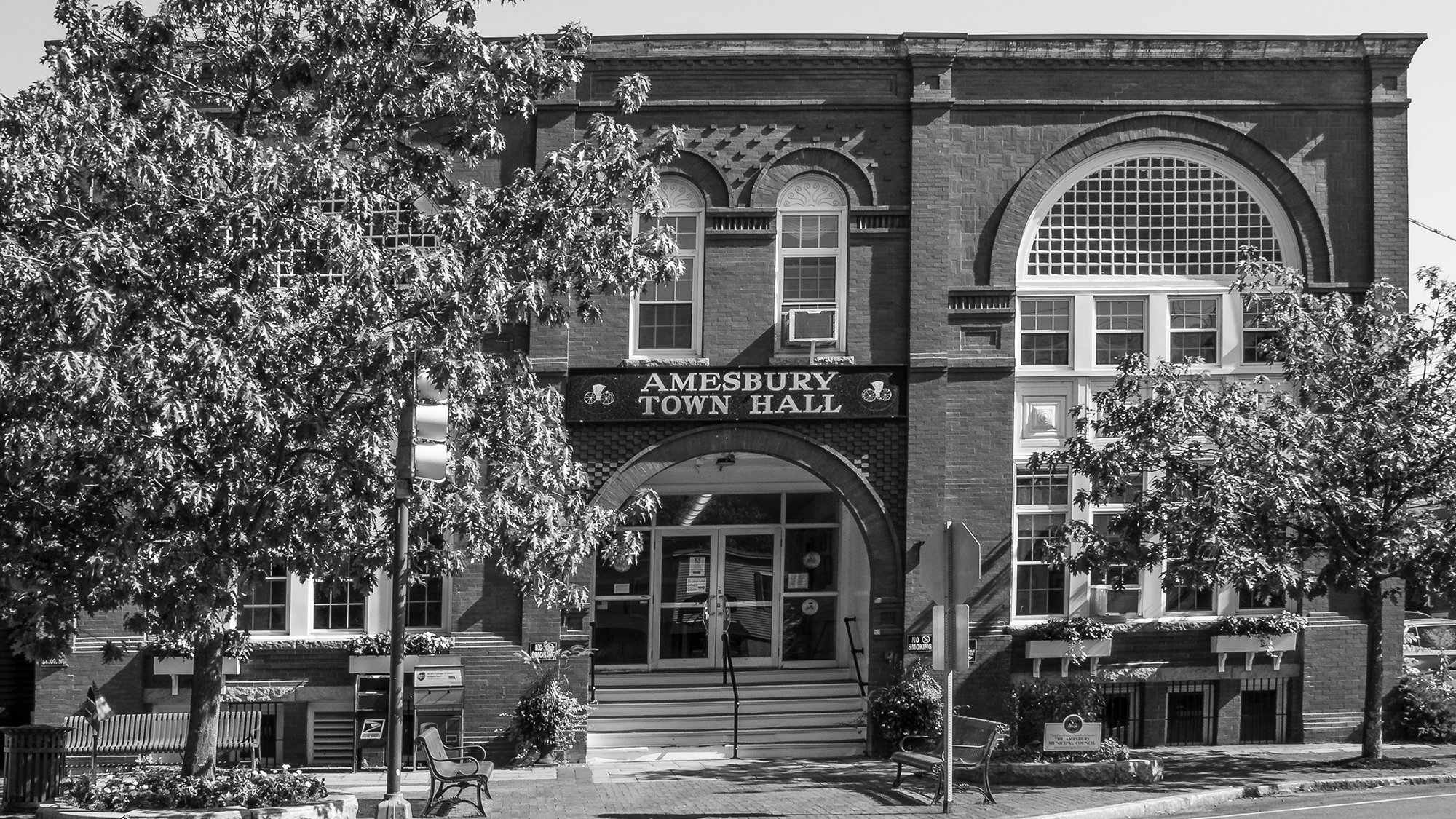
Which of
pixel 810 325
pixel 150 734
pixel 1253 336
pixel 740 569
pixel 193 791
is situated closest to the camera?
pixel 193 791

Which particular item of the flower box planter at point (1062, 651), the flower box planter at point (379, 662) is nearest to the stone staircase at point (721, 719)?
the flower box planter at point (379, 662)

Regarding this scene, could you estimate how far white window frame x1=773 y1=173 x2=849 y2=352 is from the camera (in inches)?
716

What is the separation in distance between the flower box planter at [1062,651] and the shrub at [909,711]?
1479mm

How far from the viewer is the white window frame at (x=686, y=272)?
18141mm

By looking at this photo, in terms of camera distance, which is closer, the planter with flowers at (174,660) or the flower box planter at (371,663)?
the planter with flowers at (174,660)

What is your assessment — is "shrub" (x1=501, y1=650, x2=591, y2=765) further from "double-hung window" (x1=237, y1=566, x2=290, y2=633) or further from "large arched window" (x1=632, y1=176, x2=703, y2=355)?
"large arched window" (x1=632, y1=176, x2=703, y2=355)

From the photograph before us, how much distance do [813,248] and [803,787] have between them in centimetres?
711

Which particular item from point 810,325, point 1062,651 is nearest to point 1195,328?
point 1062,651

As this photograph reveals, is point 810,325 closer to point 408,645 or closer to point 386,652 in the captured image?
point 408,645

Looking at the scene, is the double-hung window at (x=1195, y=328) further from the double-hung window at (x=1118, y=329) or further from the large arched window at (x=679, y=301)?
the large arched window at (x=679, y=301)

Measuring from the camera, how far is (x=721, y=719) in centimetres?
1852

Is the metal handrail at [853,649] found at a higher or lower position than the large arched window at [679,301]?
lower

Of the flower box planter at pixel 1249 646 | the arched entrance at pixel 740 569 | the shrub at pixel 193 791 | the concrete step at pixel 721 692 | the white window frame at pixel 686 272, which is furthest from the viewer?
the arched entrance at pixel 740 569

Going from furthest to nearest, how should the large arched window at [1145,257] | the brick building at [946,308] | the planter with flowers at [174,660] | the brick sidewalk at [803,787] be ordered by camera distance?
the large arched window at [1145,257]
the brick building at [946,308]
the planter with flowers at [174,660]
the brick sidewalk at [803,787]
